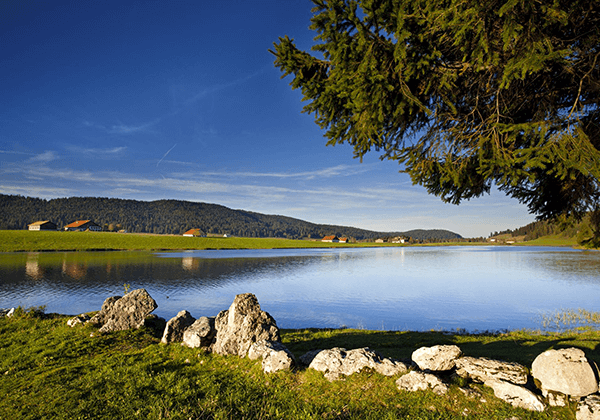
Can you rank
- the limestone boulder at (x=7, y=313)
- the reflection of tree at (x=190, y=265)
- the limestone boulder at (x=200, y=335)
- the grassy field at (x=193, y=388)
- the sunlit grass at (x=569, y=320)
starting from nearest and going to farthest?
the grassy field at (x=193, y=388)
the limestone boulder at (x=200, y=335)
the limestone boulder at (x=7, y=313)
the sunlit grass at (x=569, y=320)
the reflection of tree at (x=190, y=265)

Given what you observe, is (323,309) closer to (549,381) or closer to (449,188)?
(449,188)

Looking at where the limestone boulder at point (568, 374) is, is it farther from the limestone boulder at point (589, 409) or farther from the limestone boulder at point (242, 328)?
the limestone boulder at point (242, 328)

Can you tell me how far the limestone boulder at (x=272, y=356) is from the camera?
8.70 m

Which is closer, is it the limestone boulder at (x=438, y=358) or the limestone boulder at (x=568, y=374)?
the limestone boulder at (x=568, y=374)

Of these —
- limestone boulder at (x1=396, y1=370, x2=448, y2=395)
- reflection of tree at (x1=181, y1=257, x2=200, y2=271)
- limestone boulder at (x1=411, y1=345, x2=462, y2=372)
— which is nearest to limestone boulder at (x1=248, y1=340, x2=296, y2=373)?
limestone boulder at (x1=396, y1=370, x2=448, y2=395)

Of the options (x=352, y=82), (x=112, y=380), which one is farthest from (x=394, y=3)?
(x=112, y=380)

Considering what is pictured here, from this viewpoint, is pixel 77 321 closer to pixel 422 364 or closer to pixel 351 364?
pixel 351 364

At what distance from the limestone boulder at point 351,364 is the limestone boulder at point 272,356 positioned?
67 centimetres

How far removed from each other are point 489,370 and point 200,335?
9008 millimetres

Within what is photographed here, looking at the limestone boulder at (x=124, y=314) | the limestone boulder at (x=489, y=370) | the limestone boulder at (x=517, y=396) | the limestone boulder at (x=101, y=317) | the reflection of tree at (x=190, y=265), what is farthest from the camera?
the reflection of tree at (x=190, y=265)

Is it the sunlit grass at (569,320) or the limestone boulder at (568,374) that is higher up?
the limestone boulder at (568,374)

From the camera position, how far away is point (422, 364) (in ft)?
27.6

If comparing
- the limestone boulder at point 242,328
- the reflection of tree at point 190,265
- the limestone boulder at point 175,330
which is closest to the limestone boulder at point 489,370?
the limestone boulder at point 242,328

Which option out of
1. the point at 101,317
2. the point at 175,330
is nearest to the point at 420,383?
the point at 175,330
